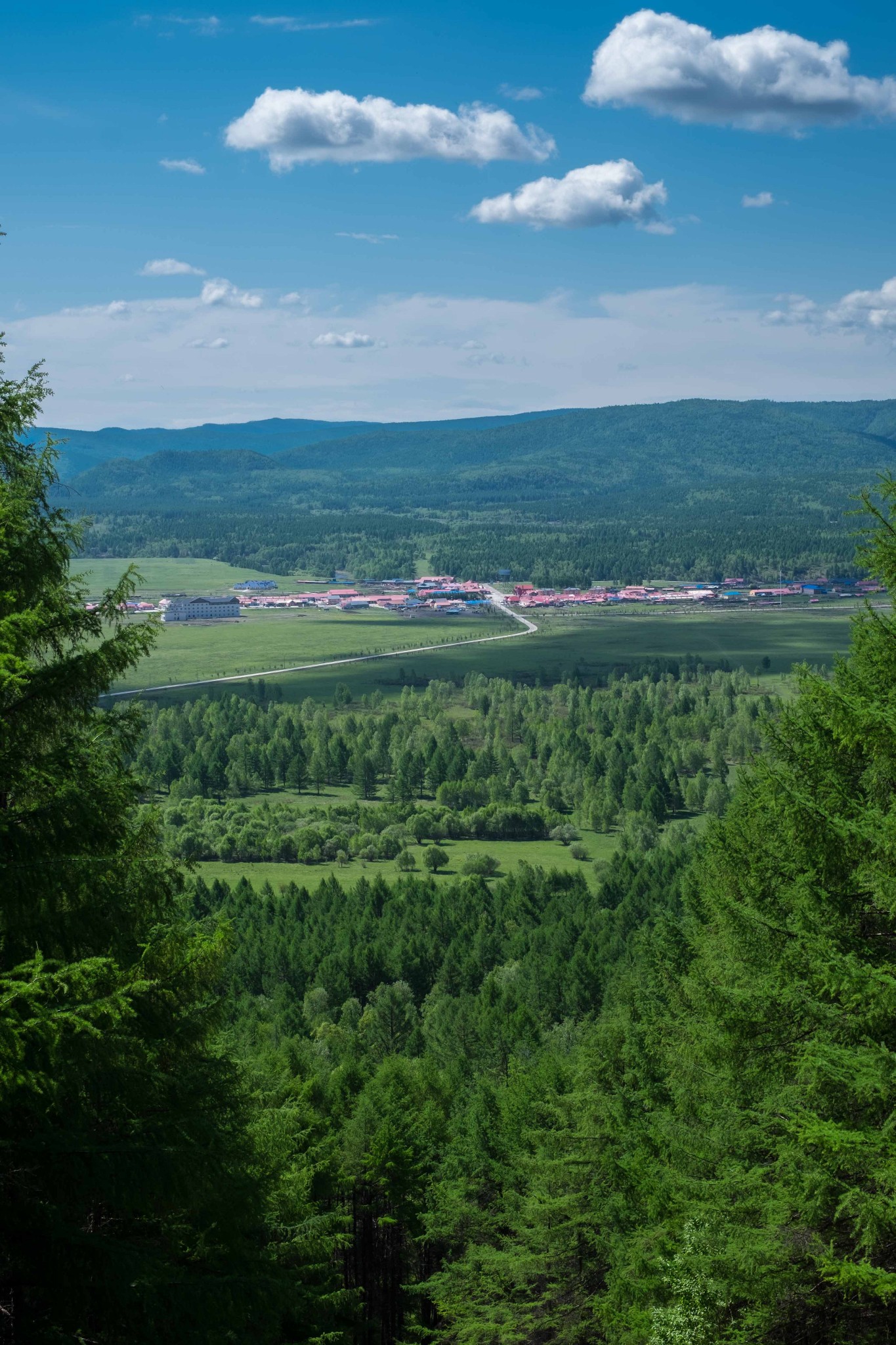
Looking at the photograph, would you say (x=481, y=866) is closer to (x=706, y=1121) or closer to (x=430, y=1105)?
(x=430, y=1105)

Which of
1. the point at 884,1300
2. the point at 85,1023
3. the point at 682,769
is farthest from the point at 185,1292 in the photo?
the point at 682,769

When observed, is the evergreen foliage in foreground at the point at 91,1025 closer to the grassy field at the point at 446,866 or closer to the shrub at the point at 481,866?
the grassy field at the point at 446,866

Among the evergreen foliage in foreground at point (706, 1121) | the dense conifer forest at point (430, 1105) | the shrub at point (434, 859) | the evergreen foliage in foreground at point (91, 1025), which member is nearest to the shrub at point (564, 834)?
the shrub at point (434, 859)

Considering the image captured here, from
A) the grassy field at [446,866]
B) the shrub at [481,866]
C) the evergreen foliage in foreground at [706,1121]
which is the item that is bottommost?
the grassy field at [446,866]

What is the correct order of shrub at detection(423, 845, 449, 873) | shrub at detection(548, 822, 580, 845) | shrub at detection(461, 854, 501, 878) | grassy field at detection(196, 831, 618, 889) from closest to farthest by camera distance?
grassy field at detection(196, 831, 618, 889), shrub at detection(461, 854, 501, 878), shrub at detection(423, 845, 449, 873), shrub at detection(548, 822, 580, 845)

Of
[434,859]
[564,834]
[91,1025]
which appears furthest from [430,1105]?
[564,834]

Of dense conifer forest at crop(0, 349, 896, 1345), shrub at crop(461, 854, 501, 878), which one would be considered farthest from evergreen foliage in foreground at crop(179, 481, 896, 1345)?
shrub at crop(461, 854, 501, 878)

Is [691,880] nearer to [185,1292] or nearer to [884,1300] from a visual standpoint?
[884,1300]

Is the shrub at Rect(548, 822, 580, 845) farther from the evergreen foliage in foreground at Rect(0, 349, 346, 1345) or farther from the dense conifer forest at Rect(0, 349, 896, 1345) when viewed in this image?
the evergreen foliage in foreground at Rect(0, 349, 346, 1345)
